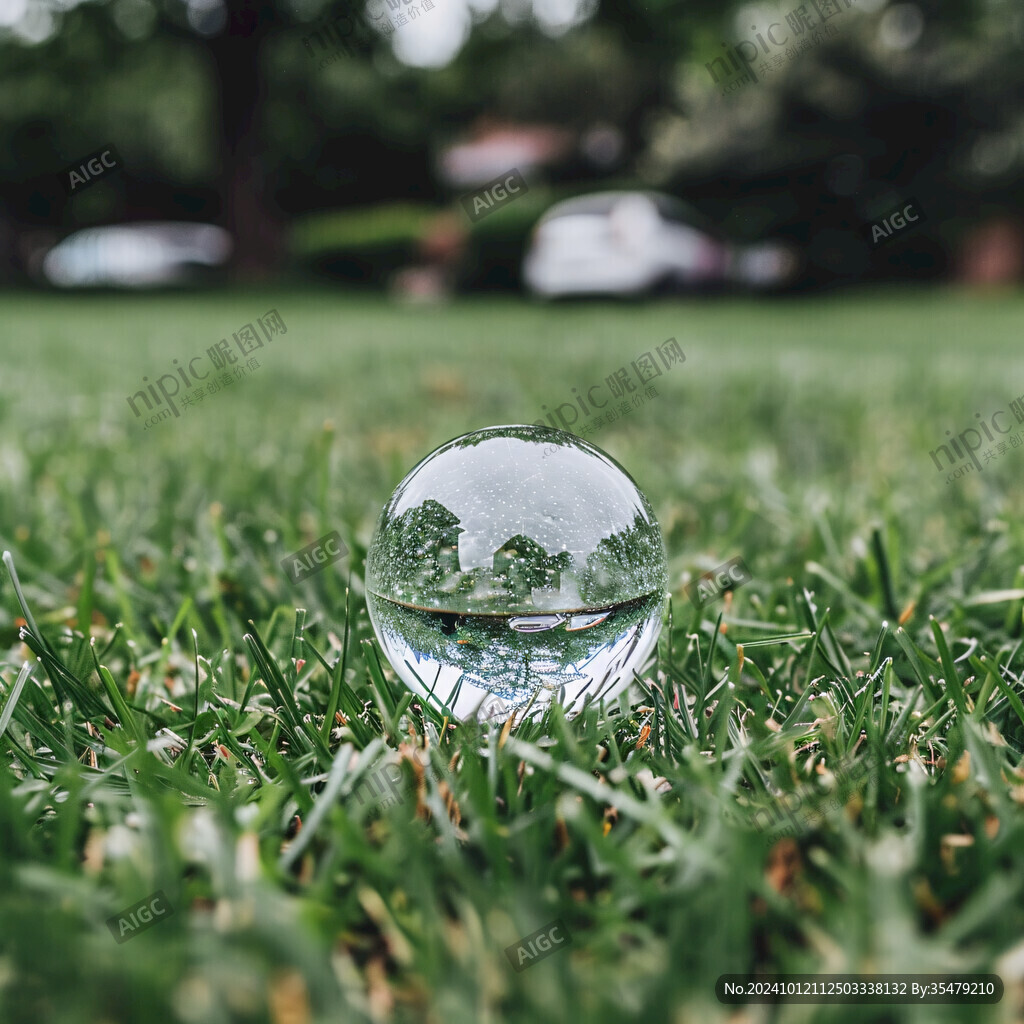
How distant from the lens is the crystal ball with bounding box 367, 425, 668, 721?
163 cm

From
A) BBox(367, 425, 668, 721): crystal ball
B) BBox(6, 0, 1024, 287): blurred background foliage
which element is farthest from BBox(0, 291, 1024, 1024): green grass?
BBox(6, 0, 1024, 287): blurred background foliage

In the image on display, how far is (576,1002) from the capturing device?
38.9 inches

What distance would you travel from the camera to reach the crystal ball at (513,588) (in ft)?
5.34

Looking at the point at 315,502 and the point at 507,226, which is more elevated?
the point at 507,226

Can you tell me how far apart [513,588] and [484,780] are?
369 mm

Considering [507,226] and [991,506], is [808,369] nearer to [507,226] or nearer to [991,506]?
[991,506]

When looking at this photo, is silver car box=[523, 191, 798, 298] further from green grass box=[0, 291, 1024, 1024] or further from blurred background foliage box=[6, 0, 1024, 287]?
green grass box=[0, 291, 1024, 1024]

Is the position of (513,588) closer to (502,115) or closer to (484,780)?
(484,780)

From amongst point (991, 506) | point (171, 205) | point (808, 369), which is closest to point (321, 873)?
point (991, 506)

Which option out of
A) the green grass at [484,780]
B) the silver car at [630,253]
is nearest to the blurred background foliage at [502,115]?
the silver car at [630,253]

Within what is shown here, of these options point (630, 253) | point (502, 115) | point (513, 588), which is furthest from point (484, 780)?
point (502, 115)

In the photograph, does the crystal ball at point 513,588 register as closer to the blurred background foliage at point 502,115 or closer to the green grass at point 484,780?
the green grass at point 484,780

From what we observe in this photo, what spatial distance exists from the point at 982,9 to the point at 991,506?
19.8 metres

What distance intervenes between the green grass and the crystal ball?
0.23ft
